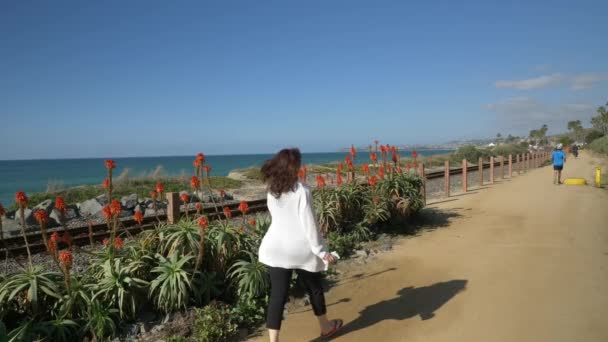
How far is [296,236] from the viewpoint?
3.20m

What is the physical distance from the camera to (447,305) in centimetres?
425

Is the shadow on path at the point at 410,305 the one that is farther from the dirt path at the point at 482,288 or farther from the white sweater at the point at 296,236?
the white sweater at the point at 296,236

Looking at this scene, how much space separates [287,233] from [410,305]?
1981 mm

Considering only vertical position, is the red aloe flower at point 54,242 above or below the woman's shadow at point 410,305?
above

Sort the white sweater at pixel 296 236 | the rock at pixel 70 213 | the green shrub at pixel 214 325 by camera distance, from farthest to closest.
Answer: the rock at pixel 70 213
the green shrub at pixel 214 325
the white sweater at pixel 296 236

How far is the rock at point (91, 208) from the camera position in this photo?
11.4 m

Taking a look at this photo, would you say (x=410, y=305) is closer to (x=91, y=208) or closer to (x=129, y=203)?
(x=129, y=203)

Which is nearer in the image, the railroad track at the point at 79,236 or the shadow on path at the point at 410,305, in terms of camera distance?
the shadow on path at the point at 410,305

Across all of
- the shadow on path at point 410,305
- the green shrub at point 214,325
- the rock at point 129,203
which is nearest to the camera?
the green shrub at point 214,325

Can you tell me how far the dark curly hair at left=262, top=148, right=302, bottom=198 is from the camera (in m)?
3.17

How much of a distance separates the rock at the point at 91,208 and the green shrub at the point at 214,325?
902 cm

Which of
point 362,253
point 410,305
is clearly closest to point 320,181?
point 362,253

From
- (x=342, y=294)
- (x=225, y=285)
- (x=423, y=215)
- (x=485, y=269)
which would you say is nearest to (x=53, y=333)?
(x=225, y=285)

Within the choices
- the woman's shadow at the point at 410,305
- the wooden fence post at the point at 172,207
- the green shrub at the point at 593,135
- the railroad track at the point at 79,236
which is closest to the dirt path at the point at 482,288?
the woman's shadow at the point at 410,305
